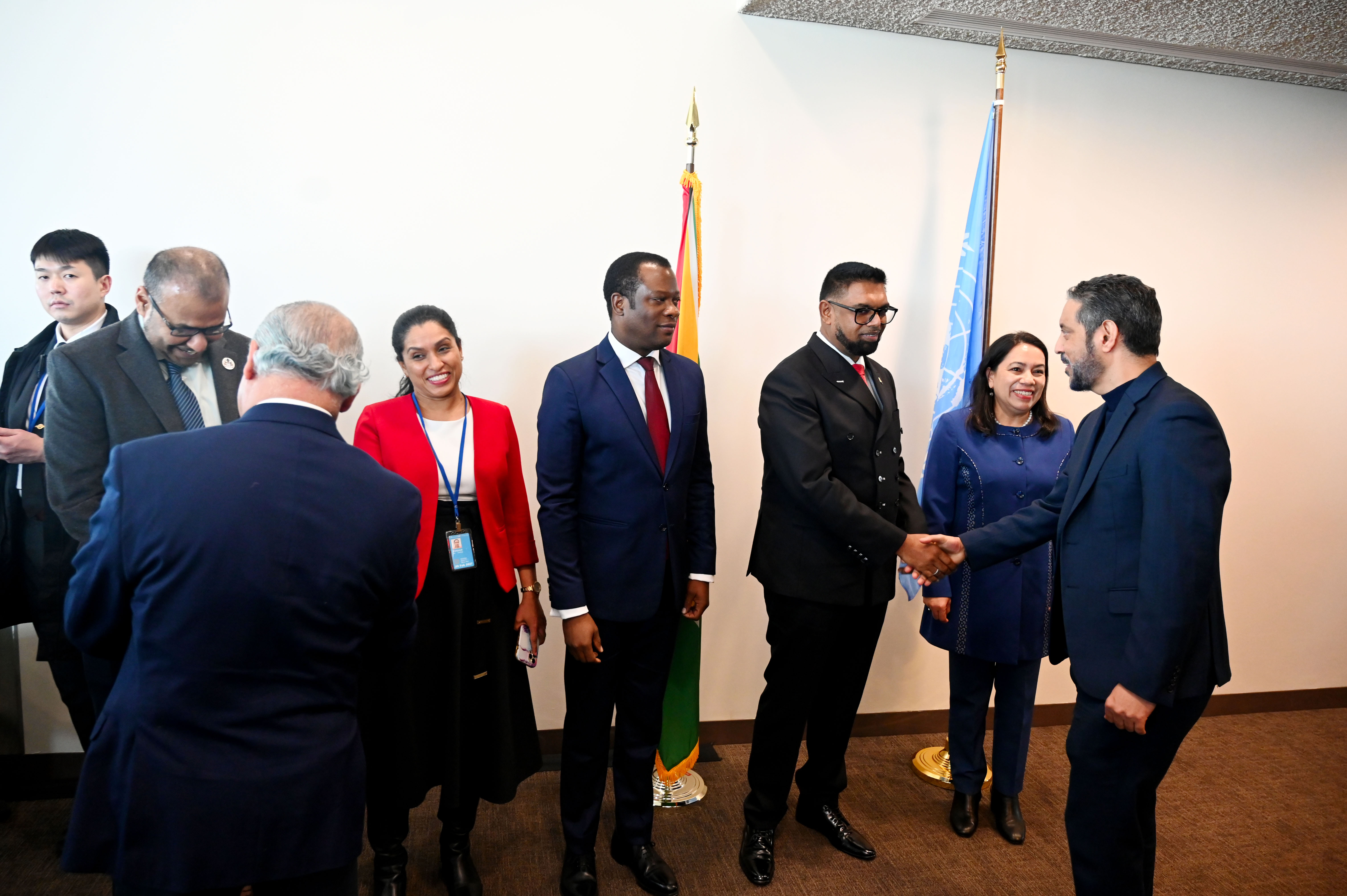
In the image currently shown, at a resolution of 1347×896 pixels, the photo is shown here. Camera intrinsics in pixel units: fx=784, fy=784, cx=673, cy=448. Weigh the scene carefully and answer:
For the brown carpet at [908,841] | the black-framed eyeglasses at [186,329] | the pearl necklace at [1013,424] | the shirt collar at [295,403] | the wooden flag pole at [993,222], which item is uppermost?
the wooden flag pole at [993,222]

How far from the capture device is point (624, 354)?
2377mm

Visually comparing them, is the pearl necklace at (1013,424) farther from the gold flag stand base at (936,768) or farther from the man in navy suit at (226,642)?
the man in navy suit at (226,642)

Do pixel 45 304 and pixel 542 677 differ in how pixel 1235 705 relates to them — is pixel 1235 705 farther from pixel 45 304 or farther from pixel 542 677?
pixel 45 304

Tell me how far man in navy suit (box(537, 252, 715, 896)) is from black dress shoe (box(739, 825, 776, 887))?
26 cm

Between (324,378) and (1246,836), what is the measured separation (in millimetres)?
3473

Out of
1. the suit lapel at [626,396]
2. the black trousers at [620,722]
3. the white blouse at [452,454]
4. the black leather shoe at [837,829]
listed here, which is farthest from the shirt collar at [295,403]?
the black leather shoe at [837,829]

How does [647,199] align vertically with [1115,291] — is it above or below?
above

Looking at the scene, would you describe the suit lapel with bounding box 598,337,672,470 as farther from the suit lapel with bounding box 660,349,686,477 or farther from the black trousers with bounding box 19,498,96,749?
the black trousers with bounding box 19,498,96,749

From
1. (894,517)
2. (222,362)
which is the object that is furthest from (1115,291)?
(222,362)

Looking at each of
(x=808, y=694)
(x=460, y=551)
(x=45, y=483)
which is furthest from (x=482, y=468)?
(x=45, y=483)

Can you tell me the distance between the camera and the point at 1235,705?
13.5 ft

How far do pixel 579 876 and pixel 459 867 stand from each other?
0.37m

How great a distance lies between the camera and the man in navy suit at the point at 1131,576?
175 cm

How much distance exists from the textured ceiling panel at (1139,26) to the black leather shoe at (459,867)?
10.7 feet
